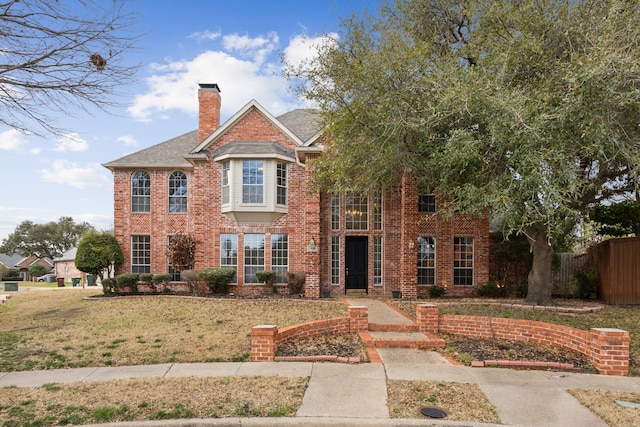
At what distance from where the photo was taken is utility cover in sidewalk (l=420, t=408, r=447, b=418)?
469 cm

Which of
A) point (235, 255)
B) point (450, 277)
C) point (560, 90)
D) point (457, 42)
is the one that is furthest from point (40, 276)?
point (560, 90)

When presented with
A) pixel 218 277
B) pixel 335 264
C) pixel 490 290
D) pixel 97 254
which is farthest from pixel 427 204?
pixel 97 254

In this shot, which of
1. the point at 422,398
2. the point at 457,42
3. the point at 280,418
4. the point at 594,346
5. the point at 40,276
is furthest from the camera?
the point at 40,276

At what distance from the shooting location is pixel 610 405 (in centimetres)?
505

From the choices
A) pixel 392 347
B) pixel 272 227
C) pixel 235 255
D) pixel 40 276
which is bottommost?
pixel 40 276

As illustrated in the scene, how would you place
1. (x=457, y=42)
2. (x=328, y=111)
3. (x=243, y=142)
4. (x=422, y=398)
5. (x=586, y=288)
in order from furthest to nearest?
(x=243, y=142), (x=586, y=288), (x=457, y=42), (x=328, y=111), (x=422, y=398)

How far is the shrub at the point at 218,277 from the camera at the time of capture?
15.2 meters

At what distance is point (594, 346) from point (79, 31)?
946 centimetres

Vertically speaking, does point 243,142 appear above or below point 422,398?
above

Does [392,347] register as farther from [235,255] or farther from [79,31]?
[235,255]

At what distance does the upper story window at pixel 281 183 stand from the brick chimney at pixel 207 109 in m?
3.66

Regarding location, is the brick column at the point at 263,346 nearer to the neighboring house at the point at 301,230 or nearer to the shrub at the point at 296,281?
the shrub at the point at 296,281

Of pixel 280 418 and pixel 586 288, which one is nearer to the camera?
pixel 280 418

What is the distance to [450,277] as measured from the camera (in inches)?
643
